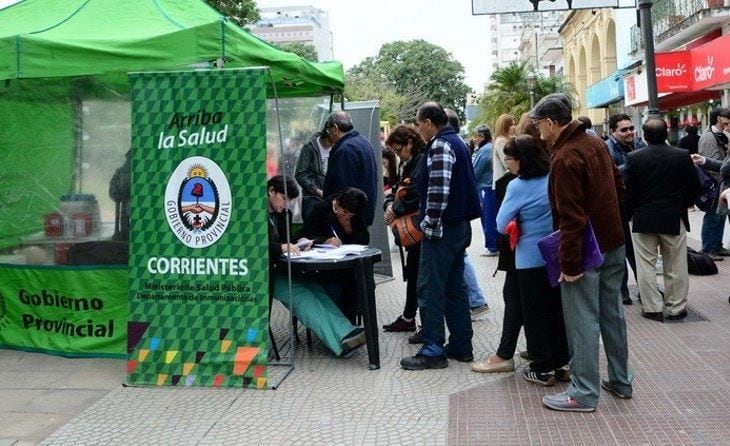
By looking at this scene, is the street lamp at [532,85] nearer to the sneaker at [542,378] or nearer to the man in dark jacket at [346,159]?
the man in dark jacket at [346,159]

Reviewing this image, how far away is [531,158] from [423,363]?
5.61 feet

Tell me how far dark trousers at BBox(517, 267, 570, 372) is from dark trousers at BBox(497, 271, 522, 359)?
0.26m

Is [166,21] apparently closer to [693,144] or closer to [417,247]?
[417,247]

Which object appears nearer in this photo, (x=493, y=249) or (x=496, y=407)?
(x=496, y=407)

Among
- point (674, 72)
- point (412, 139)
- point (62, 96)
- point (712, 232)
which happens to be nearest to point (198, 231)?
point (412, 139)

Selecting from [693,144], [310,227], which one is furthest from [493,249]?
[310,227]

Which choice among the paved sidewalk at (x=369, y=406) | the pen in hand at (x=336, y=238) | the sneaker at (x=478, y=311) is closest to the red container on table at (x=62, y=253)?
the paved sidewalk at (x=369, y=406)

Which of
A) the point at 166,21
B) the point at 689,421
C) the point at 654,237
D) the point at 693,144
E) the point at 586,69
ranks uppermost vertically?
the point at 586,69

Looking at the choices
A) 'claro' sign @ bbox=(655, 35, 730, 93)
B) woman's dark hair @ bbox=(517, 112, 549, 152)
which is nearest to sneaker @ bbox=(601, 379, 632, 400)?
woman's dark hair @ bbox=(517, 112, 549, 152)

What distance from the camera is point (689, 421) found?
15.4ft

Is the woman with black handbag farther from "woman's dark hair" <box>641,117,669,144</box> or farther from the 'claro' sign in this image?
the 'claro' sign

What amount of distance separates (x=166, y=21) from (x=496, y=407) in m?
3.95

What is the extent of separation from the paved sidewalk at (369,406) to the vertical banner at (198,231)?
10.3 inches

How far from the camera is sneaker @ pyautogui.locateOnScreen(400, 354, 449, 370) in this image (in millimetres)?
6020
